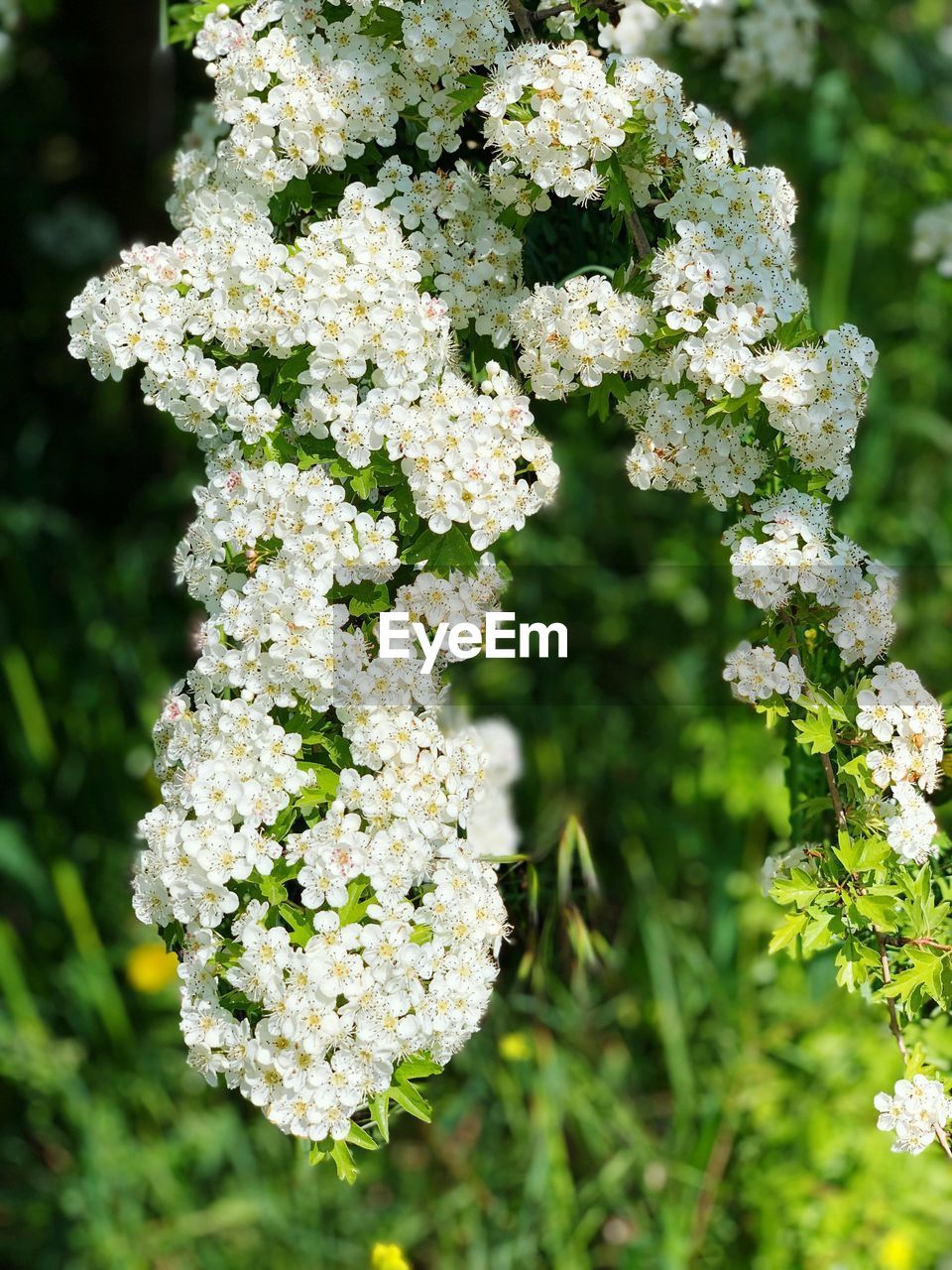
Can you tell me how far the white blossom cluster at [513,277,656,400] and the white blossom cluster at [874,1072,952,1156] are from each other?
0.72m

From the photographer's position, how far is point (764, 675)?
1177 millimetres

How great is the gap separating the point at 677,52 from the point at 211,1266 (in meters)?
2.23

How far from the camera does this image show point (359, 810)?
3.70 feet

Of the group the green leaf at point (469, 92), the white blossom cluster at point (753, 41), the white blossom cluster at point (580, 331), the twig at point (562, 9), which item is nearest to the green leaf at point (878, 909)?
the white blossom cluster at point (580, 331)

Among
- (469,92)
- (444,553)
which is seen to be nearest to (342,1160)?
(444,553)

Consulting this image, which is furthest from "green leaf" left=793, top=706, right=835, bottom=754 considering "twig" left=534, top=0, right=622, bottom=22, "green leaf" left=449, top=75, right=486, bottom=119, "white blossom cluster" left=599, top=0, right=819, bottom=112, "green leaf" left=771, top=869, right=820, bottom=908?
"white blossom cluster" left=599, top=0, right=819, bottom=112

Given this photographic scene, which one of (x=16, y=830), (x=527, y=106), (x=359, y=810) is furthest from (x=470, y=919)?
(x=16, y=830)

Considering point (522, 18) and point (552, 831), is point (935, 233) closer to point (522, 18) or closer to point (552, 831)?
point (522, 18)

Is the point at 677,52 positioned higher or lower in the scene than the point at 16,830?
higher

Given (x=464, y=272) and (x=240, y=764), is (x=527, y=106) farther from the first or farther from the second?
(x=240, y=764)

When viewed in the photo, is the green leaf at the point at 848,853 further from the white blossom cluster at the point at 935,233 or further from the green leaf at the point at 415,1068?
the white blossom cluster at the point at 935,233

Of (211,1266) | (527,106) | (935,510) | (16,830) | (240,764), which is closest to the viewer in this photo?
(240,764)

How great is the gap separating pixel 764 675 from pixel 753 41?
1362mm

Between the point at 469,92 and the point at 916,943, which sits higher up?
the point at 469,92
